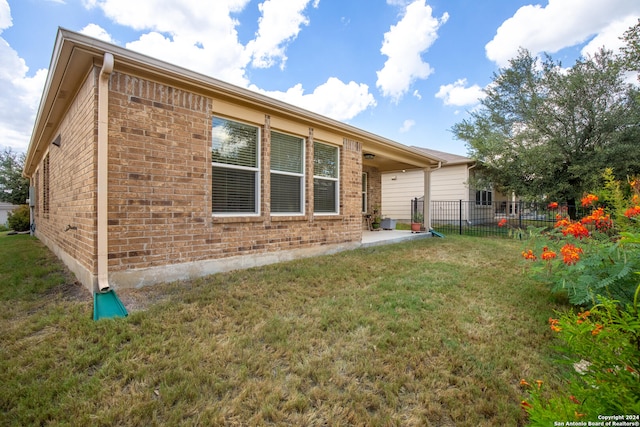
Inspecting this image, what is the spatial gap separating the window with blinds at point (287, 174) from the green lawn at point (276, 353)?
1821 mm

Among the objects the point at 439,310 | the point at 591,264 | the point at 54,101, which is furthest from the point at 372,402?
the point at 54,101

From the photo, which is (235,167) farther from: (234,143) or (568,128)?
(568,128)

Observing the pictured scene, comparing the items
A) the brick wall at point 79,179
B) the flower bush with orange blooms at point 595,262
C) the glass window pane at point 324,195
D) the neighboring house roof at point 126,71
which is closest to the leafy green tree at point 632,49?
the neighboring house roof at point 126,71

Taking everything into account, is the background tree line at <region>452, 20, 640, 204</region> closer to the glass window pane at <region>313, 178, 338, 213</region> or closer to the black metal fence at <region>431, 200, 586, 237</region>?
the black metal fence at <region>431, 200, 586, 237</region>

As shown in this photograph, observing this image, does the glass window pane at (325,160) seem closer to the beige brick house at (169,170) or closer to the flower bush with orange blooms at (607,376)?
the beige brick house at (169,170)

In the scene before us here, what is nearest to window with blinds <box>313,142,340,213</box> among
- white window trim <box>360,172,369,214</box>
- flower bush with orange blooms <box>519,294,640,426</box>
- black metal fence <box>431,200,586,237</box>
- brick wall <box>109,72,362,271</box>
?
brick wall <box>109,72,362,271</box>

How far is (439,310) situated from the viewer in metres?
3.41

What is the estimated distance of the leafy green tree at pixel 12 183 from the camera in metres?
21.7

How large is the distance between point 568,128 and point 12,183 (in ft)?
115

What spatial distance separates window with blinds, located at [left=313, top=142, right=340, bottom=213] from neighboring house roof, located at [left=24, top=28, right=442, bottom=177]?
48cm

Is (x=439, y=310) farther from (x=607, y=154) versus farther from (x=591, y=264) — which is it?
(x=607, y=154)

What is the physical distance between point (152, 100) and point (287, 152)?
2475 mm

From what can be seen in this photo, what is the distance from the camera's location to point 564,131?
11219 millimetres

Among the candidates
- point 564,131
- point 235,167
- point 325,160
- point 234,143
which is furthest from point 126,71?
point 564,131
